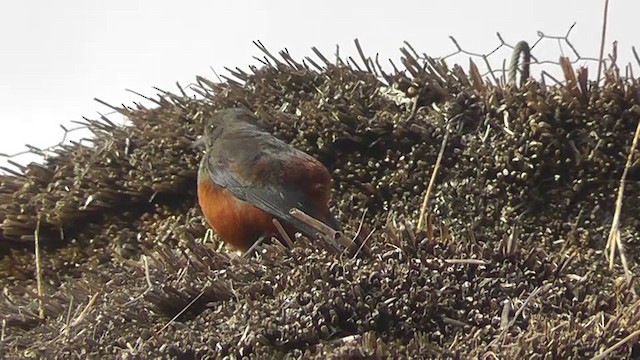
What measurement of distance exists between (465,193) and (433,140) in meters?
0.33

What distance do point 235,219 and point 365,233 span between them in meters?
1.18

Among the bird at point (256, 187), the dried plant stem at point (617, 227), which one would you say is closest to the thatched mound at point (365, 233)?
the dried plant stem at point (617, 227)

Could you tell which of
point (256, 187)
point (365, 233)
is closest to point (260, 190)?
point (256, 187)

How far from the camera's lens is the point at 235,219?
483cm

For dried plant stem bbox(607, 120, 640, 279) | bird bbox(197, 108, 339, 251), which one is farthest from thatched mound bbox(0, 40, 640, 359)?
bird bbox(197, 108, 339, 251)

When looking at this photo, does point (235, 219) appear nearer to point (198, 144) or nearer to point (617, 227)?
point (198, 144)

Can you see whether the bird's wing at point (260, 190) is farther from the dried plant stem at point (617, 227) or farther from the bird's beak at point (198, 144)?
the dried plant stem at point (617, 227)

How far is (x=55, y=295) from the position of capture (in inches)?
188

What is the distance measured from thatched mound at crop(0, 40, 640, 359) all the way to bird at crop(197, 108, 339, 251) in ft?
0.58

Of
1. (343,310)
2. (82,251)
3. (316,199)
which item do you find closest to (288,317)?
(343,310)

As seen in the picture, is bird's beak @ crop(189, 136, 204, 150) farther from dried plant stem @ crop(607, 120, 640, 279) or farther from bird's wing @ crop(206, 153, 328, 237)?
dried plant stem @ crop(607, 120, 640, 279)

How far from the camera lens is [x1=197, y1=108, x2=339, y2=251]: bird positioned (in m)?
4.78

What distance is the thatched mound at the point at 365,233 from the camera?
345cm

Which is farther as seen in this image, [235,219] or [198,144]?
[198,144]
